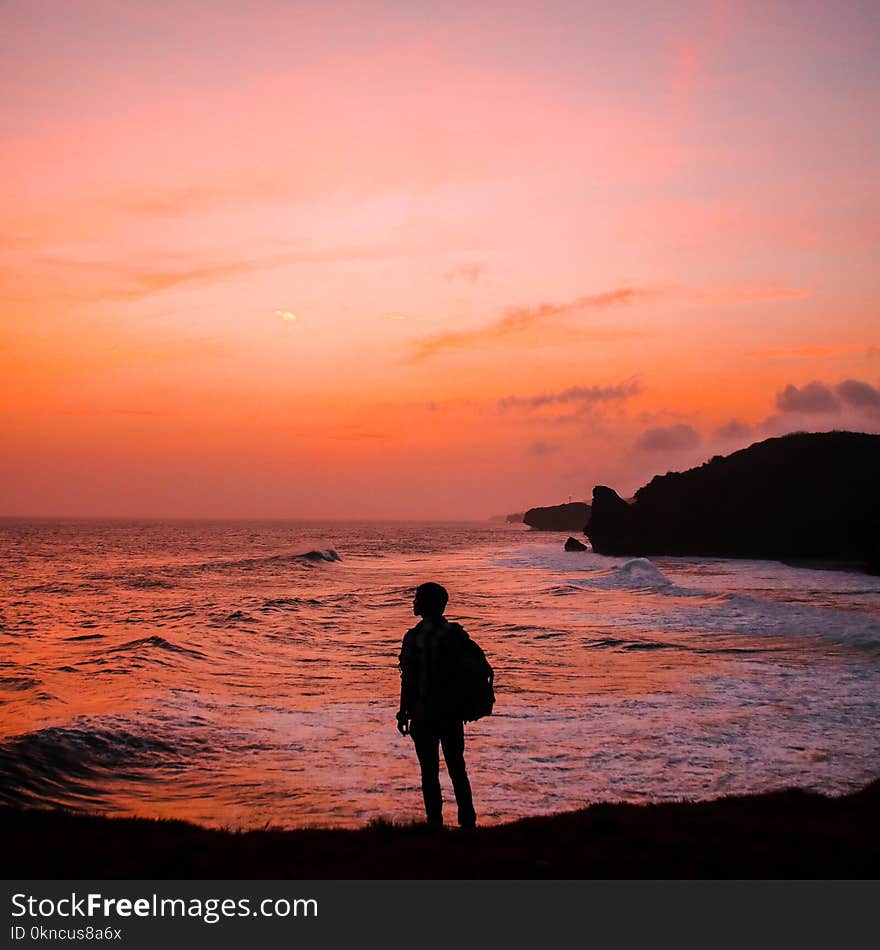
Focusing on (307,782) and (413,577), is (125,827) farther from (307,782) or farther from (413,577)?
(413,577)

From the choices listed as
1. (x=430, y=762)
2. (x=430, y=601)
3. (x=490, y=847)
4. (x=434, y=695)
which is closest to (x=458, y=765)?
(x=430, y=762)

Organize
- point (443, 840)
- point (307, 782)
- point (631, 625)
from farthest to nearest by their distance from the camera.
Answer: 1. point (631, 625)
2. point (307, 782)
3. point (443, 840)

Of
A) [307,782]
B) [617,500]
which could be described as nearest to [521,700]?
[307,782]

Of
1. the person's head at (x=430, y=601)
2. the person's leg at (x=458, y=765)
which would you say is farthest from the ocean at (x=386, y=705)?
the person's head at (x=430, y=601)

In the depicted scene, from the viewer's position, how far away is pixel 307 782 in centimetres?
1154

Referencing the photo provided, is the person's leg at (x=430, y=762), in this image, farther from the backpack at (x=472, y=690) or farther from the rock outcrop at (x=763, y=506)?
the rock outcrop at (x=763, y=506)

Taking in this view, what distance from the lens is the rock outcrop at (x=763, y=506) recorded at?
91812 mm

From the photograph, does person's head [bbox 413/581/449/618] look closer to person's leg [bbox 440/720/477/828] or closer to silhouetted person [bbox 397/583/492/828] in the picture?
silhouetted person [bbox 397/583/492/828]

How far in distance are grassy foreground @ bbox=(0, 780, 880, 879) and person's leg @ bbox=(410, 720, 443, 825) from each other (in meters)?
0.27

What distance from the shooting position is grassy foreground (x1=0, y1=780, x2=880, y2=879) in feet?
21.9

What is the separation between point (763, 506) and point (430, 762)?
330 feet

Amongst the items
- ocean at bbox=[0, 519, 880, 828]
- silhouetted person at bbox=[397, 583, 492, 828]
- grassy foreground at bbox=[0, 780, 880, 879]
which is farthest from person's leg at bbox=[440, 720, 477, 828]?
ocean at bbox=[0, 519, 880, 828]

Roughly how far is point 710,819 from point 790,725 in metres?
7.60

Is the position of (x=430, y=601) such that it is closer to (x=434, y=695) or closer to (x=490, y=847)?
(x=434, y=695)
